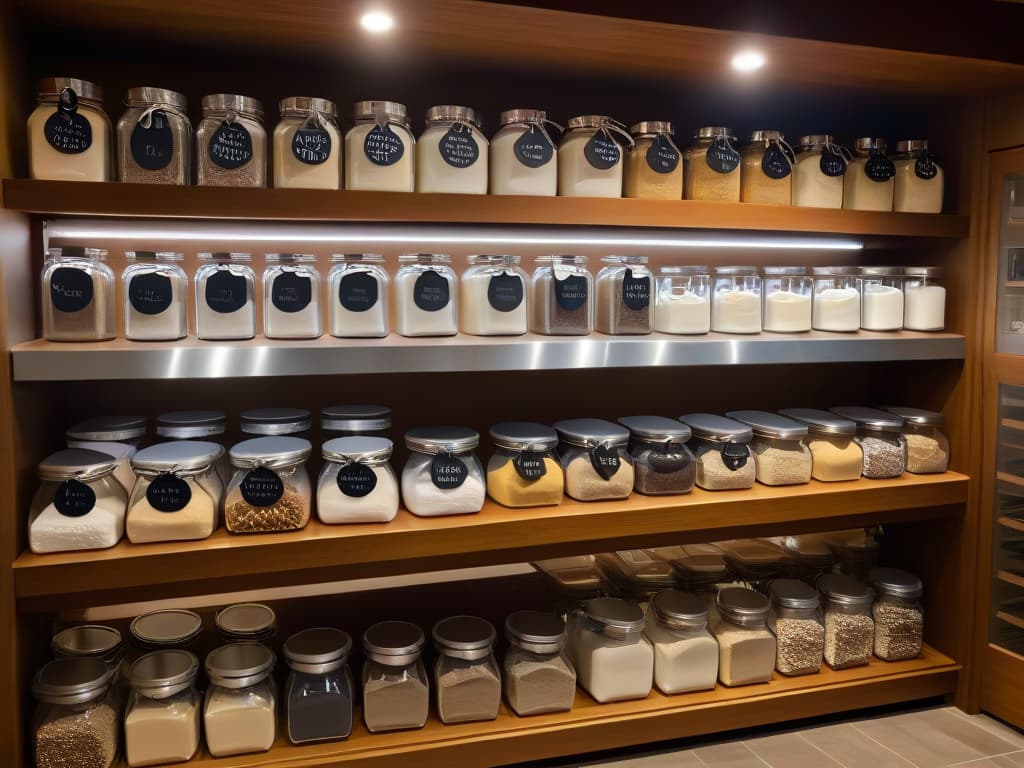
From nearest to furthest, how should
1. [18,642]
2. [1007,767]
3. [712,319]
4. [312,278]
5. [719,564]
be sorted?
[18,642] < [312,278] < [1007,767] < [712,319] < [719,564]

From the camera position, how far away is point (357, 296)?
1.77 m

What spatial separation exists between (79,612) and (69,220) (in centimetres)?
97

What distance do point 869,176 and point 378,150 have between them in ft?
4.20

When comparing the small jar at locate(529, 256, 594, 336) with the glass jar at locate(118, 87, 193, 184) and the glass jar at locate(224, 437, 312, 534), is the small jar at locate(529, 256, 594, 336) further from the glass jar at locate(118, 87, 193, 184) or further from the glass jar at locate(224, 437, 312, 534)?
the glass jar at locate(118, 87, 193, 184)

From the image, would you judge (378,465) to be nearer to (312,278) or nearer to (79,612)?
(312,278)

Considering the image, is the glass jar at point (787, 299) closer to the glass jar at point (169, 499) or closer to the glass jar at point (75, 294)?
the glass jar at point (169, 499)

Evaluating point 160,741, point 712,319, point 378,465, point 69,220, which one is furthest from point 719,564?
point 69,220

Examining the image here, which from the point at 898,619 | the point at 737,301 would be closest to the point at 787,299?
the point at 737,301

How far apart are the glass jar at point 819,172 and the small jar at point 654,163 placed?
37 centimetres

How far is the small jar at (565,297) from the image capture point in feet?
6.29

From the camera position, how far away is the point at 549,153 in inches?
72.8

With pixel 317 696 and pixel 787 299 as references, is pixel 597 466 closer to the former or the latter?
pixel 787 299

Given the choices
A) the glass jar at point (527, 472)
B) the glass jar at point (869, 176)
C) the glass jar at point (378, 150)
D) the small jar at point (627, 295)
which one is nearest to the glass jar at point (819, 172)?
the glass jar at point (869, 176)

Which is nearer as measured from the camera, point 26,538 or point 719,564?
point 26,538
